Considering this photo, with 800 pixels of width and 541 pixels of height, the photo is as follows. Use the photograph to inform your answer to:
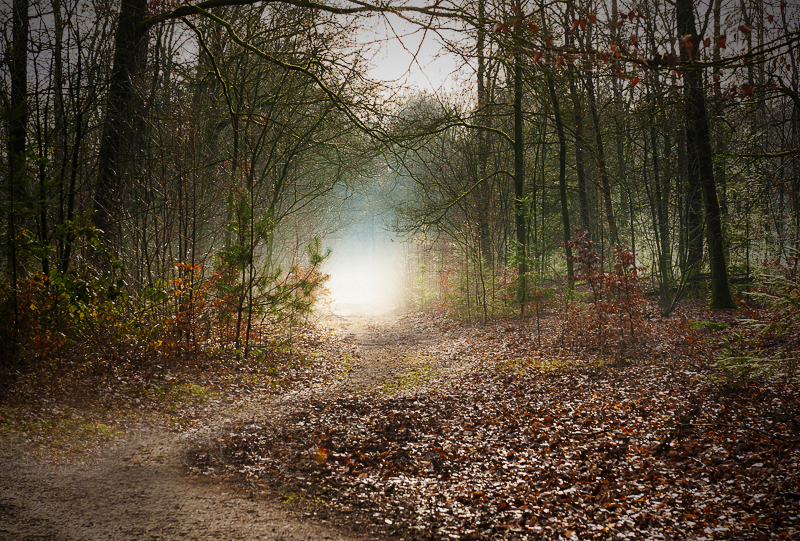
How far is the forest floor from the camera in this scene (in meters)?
3.83

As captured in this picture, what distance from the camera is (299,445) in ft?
18.9

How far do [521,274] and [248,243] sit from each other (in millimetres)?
7708

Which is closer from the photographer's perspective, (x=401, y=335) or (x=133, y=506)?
(x=133, y=506)

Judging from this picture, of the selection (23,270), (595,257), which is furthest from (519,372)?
(23,270)

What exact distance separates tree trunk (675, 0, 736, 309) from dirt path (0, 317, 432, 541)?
37.5 feet

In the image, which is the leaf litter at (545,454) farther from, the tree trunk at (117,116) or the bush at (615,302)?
→ the tree trunk at (117,116)

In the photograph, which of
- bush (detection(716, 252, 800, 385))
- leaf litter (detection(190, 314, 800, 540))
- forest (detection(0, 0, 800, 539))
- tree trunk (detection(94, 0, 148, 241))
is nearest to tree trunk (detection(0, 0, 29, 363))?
forest (detection(0, 0, 800, 539))

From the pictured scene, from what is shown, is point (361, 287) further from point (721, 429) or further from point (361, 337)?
point (721, 429)

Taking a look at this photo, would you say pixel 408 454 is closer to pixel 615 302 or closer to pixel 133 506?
pixel 133 506

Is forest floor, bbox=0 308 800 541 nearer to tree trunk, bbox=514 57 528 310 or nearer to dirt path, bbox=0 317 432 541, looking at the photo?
dirt path, bbox=0 317 432 541

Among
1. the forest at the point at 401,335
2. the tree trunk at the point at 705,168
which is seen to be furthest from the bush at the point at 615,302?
the tree trunk at the point at 705,168

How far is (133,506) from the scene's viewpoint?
13.0 ft

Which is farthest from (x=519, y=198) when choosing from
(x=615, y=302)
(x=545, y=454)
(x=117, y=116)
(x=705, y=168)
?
(x=117, y=116)

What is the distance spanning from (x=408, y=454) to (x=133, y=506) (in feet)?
9.74
